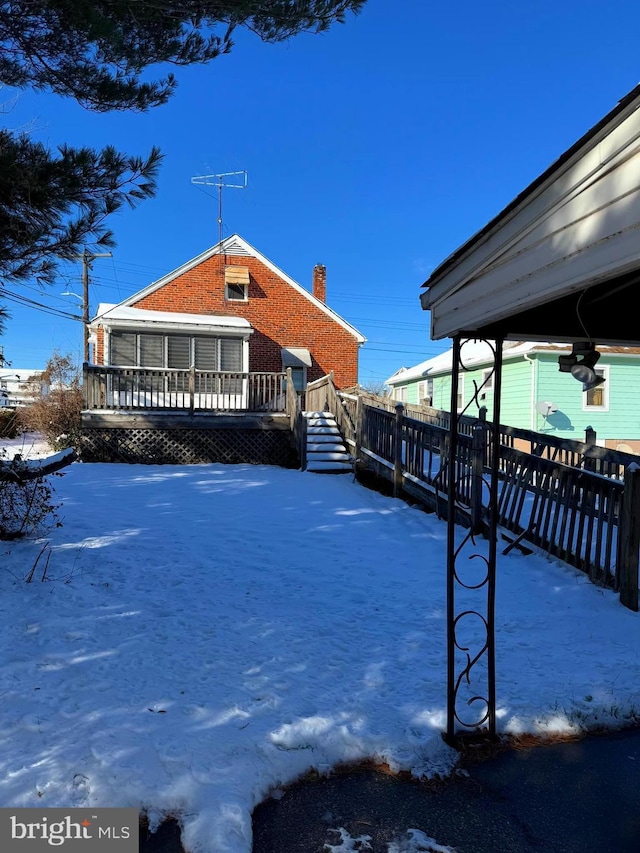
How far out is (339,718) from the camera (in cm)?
299

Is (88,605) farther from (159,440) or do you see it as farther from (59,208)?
(159,440)

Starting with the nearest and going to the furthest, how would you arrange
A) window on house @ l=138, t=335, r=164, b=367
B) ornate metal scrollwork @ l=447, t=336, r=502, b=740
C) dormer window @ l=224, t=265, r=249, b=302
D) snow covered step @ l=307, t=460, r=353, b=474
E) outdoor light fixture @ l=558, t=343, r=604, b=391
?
ornate metal scrollwork @ l=447, t=336, r=502, b=740 < outdoor light fixture @ l=558, t=343, r=604, b=391 < snow covered step @ l=307, t=460, r=353, b=474 < window on house @ l=138, t=335, r=164, b=367 < dormer window @ l=224, t=265, r=249, b=302

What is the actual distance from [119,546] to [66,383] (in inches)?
543

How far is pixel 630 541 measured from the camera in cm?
466

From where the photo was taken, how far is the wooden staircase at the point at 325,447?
11383 millimetres

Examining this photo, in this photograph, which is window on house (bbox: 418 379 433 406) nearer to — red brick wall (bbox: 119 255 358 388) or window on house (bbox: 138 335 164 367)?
red brick wall (bbox: 119 255 358 388)

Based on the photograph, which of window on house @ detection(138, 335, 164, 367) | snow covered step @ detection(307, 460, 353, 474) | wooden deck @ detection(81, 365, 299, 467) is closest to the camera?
snow covered step @ detection(307, 460, 353, 474)

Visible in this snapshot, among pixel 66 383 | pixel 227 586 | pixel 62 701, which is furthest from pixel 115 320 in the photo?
pixel 62 701

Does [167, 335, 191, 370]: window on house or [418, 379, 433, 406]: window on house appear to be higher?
[167, 335, 191, 370]: window on house

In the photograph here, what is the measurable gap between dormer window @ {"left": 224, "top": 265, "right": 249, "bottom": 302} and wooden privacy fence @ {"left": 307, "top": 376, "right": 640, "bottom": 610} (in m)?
10.9

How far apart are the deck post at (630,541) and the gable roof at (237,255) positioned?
1651 centimetres

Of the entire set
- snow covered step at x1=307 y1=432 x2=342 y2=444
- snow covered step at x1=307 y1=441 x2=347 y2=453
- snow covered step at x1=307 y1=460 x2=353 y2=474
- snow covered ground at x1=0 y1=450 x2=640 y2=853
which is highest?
snow covered step at x1=307 y1=432 x2=342 y2=444

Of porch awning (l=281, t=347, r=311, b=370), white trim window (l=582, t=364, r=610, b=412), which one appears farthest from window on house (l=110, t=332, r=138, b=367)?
white trim window (l=582, t=364, r=610, b=412)

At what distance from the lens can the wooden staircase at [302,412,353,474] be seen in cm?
1138
